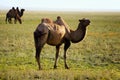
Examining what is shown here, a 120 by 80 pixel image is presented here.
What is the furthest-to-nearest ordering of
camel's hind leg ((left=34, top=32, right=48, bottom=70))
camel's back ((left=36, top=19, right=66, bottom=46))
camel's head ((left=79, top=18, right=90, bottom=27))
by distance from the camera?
camel's head ((left=79, top=18, right=90, bottom=27)) < camel's back ((left=36, top=19, right=66, bottom=46)) < camel's hind leg ((left=34, top=32, right=48, bottom=70))

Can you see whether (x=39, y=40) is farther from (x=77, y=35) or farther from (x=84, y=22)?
(x=84, y=22)

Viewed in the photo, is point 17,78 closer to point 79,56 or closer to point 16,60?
point 16,60

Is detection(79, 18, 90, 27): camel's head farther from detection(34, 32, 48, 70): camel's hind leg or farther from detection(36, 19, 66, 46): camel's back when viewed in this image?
detection(34, 32, 48, 70): camel's hind leg

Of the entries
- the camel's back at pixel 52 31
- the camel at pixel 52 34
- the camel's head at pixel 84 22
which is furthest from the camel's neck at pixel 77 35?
the camel's back at pixel 52 31

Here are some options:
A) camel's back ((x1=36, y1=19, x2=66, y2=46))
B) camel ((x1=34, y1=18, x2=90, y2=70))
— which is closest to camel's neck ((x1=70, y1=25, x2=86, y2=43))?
camel ((x1=34, y1=18, x2=90, y2=70))

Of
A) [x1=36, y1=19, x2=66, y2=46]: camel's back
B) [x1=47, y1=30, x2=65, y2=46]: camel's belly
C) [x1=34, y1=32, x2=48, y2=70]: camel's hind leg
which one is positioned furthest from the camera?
[x1=47, y1=30, x2=65, y2=46]: camel's belly

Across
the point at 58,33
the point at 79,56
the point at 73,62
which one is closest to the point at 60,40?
the point at 58,33

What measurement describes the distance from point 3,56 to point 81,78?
272 inches

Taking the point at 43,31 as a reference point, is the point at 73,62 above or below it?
below

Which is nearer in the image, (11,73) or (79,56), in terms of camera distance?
(11,73)

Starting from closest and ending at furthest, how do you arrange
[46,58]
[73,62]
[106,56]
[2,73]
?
[2,73] < [73,62] < [46,58] < [106,56]

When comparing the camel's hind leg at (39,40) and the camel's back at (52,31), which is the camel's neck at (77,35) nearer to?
the camel's back at (52,31)

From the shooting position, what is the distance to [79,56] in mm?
16000

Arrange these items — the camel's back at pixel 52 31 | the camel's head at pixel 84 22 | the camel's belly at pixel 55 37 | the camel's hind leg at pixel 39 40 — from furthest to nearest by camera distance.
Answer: the camel's head at pixel 84 22, the camel's belly at pixel 55 37, the camel's back at pixel 52 31, the camel's hind leg at pixel 39 40
